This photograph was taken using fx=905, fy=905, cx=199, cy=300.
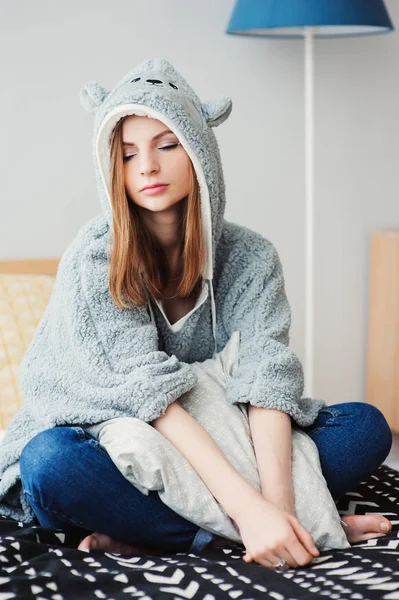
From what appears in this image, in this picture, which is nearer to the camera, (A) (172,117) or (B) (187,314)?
(A) (172,117)

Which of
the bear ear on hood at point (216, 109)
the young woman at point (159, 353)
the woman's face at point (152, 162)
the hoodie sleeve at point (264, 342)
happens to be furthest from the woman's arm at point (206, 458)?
the bear ear on hood at point (216, 109)

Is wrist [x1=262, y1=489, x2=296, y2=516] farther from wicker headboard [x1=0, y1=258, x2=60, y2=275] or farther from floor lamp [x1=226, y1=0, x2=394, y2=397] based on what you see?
floor lamp [x1=226, y1=0, x2=394, y2=397]

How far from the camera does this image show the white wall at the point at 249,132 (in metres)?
2.03

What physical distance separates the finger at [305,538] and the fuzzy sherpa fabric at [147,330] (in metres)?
0.22

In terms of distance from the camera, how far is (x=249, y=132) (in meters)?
2.25

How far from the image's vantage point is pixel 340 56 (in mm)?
2316

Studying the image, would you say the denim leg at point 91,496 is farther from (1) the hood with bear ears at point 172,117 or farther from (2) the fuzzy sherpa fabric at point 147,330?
(1) the hood with bear ears at point 172,117

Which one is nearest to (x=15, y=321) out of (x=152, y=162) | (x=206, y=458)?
(x=152, y=162)

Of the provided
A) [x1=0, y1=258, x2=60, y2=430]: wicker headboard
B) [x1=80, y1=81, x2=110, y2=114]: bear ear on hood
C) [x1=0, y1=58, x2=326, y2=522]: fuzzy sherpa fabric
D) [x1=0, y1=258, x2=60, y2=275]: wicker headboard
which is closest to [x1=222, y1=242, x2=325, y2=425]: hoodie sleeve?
[x1=0, y1=58, x2=326, y2=522]: fuzzy sherpa fabric

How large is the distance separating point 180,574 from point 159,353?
36 centimetres

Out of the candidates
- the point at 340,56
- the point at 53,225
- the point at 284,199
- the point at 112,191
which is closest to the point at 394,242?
the point at 284,199

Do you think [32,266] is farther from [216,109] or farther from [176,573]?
[176,573]

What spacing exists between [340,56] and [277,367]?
1.21 meters

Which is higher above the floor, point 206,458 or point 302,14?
point 302,14
